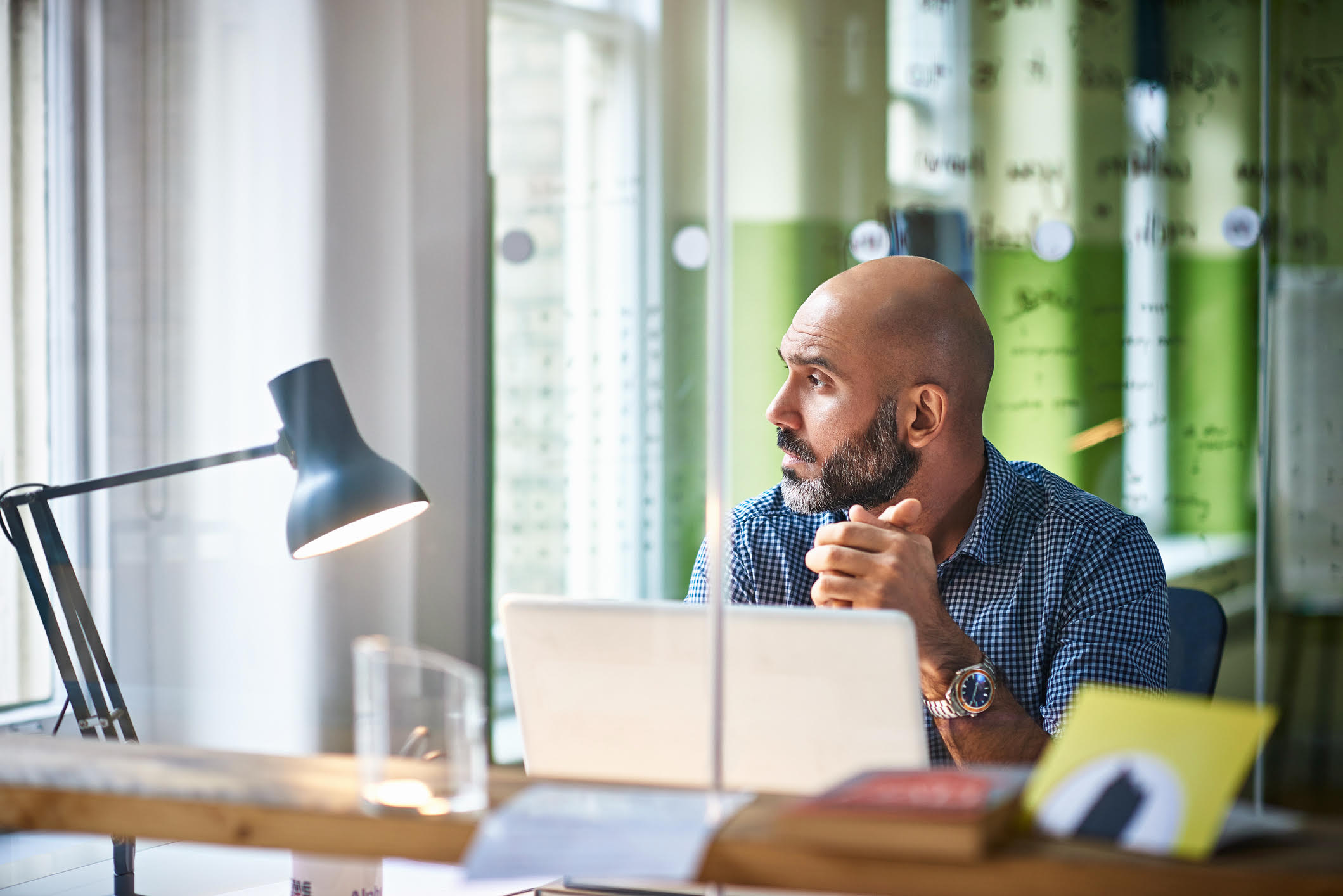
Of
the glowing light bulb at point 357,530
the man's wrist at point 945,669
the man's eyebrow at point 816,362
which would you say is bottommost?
the man's wrist at point 945,669

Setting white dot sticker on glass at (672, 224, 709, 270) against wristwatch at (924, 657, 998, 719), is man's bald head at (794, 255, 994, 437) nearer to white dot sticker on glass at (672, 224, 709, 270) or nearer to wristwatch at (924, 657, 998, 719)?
wristwatch at (924, 657, 998, 719)

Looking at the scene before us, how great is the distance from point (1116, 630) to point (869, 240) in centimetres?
131

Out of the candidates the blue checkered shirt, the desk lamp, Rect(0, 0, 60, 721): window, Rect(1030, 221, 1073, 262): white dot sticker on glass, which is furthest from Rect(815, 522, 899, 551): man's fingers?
Rect(1030, 221, 1073, 262): white dot sticker on glass

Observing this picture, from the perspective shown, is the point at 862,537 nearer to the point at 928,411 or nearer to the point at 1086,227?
the point at 928,411

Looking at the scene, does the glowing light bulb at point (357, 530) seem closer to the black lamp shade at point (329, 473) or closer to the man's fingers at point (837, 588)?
the black lamp shade at point (329, 473)

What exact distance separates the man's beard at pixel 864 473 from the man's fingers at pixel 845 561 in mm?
458

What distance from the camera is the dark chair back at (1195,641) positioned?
152cm

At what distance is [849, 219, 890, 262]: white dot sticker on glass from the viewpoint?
2.63 m

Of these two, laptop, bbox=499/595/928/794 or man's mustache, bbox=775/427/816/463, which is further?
man's mustache, bbox=775/427/816/463

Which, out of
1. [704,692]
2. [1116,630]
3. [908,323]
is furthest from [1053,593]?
[704,692]

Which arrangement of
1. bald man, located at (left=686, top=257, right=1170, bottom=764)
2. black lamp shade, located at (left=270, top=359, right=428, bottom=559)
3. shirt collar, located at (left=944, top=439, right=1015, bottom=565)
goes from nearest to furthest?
black lamp shade, located at (left=270, top=359, right=428, bottom=559) < bald man, located at (left=686, top=257, right=1170, bottom=764) < shirt collar, located at (left=944, top=439, right=1015, bottom=565)

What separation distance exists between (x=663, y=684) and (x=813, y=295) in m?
0.92

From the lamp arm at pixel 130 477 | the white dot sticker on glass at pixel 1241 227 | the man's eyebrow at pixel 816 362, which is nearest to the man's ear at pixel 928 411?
the man's eyebrow at pixel 816 362

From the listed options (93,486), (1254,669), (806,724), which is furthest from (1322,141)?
(93,486)
